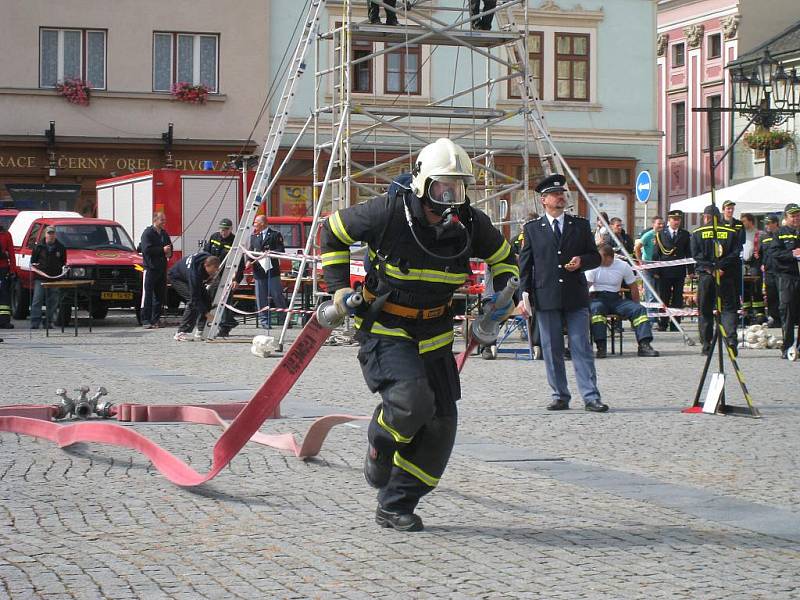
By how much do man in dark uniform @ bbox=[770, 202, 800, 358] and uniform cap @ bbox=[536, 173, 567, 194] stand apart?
20.6 ft

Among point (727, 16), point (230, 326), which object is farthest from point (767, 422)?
point (727, 16)

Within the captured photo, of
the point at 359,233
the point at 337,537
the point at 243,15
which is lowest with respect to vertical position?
the point at 337,537

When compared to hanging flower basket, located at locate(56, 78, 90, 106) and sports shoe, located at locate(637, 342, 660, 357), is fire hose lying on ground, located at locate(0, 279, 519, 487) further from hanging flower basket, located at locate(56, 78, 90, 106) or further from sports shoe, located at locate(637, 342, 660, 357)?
hanging flower basket, located at locate(56, 78, 90, 106)

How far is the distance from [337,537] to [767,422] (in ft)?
18.7

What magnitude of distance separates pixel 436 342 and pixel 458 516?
2.86 feet

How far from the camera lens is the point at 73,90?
123 feet

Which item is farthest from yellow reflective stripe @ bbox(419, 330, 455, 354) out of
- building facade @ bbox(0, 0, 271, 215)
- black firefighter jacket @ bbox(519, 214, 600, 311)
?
building facade @ bbox(0, 0, 271, 215)

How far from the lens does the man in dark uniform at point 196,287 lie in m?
21.1

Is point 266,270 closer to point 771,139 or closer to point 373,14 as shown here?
point 373,14

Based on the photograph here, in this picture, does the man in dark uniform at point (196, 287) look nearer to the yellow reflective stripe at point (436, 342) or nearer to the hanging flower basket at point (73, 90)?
the yellow reflective stripe at point (436, 342)

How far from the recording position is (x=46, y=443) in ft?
31.9

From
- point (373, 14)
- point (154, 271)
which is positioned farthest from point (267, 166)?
point (154, 271)

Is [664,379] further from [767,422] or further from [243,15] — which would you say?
[243,15]

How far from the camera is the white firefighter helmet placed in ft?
22.8
